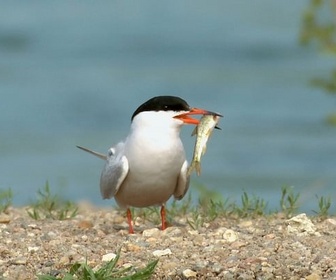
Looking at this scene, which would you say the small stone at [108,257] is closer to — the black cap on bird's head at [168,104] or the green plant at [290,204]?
the black cap on bird's head at [168,104]

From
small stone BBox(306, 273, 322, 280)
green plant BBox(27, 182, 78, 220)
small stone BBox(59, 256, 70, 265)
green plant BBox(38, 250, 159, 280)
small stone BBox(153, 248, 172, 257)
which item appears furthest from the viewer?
green plant BBox(27, 182, 78, 220)

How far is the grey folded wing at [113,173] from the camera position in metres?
7.44

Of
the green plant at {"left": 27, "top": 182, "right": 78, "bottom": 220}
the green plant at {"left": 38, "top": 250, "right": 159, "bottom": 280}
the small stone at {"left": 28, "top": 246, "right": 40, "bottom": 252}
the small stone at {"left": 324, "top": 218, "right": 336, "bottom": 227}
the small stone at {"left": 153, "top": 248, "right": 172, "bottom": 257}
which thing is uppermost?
the green plant at {"left": 38, "top": 250, "right": 159, "bottom": 280}

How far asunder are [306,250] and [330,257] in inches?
7.2

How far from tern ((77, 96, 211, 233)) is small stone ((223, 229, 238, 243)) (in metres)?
0.57

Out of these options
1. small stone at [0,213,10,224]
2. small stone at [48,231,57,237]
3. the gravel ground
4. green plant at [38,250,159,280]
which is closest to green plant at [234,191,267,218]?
the gravel ground

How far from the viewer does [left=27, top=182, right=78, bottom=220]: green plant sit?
25.7 ft

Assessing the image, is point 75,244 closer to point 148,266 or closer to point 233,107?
point 148,266

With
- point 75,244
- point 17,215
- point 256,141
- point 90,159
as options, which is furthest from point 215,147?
point 75,244

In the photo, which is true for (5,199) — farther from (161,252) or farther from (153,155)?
(161,252)

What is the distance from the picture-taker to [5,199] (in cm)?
820

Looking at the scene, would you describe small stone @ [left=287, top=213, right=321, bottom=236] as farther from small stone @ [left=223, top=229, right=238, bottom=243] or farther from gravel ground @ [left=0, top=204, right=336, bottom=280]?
small stone @ [left=223, top=229, right=238, bottom=243]

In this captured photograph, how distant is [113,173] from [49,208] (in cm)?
66

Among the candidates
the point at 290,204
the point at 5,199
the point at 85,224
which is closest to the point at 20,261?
the point at 85,224
